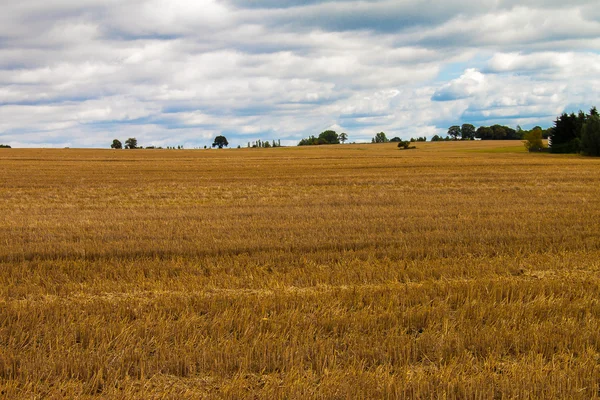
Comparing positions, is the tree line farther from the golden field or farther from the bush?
the golden field

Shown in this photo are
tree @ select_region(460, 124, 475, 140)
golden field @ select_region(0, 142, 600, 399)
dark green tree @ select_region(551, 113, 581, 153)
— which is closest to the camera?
golden field @ select_region(0, 142, 600, 399)

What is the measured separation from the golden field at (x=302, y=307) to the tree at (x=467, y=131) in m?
144

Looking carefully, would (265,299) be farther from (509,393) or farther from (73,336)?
(509,393)

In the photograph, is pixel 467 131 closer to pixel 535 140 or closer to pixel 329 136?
pixel 329 136

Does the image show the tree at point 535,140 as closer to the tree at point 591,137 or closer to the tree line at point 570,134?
the tree line at point 570,134

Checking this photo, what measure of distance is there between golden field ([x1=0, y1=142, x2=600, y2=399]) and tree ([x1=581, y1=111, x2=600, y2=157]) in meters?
59.1

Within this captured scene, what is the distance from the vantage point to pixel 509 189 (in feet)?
75.3

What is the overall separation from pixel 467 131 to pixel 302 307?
155893 millimetres

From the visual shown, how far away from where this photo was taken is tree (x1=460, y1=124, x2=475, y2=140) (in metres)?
152

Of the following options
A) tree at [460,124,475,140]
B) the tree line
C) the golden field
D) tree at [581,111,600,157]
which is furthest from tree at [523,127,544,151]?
the golden field

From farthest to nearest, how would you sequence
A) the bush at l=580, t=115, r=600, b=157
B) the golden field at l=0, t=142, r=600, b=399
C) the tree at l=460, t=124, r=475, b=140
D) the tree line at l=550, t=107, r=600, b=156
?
the tree at l=460, t=124, r=475, b=140, the tree line at l=550, t=107, r=600, b=156, the bush at l=580, t=115, r=600, b=157, the golden field at l=0, t=142, r=600, b=399

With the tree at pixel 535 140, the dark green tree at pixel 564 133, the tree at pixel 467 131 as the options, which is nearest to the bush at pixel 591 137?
the dark green tree at pixel 564 133

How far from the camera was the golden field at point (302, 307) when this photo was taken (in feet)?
15.2

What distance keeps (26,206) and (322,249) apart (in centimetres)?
1308
